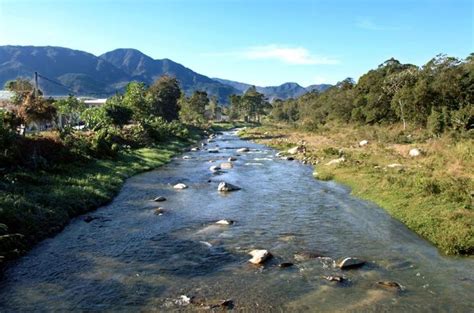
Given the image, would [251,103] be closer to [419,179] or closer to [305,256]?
[419,179]

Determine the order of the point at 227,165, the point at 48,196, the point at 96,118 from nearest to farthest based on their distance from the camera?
the point at 48,196
the point at 227,165
the point at 96,118

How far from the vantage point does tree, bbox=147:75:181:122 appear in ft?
343

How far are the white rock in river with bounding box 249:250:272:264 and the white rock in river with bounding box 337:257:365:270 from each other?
3303 millimetres

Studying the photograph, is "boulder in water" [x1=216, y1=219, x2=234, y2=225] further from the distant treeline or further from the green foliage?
the green foliage

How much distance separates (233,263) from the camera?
1959 cm

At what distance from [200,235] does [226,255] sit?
362 cm

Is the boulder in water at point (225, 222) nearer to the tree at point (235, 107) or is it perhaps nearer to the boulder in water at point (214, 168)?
the boulder in water at point (214, 168)

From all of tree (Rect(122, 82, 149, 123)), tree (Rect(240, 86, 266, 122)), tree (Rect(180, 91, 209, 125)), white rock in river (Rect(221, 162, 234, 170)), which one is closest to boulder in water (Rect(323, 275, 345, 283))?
white rock in river (Rect(221, 162, 234, 170))

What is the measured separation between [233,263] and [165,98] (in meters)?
91.6

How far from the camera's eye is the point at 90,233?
78.8ft

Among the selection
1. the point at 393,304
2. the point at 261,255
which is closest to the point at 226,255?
the point at 261,255

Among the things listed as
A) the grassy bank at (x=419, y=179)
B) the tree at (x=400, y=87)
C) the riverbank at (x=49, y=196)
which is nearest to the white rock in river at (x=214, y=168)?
the riverbank at (x=49, y=196)

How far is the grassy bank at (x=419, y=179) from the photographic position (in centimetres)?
2272

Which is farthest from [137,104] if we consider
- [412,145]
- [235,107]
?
[235,107]
